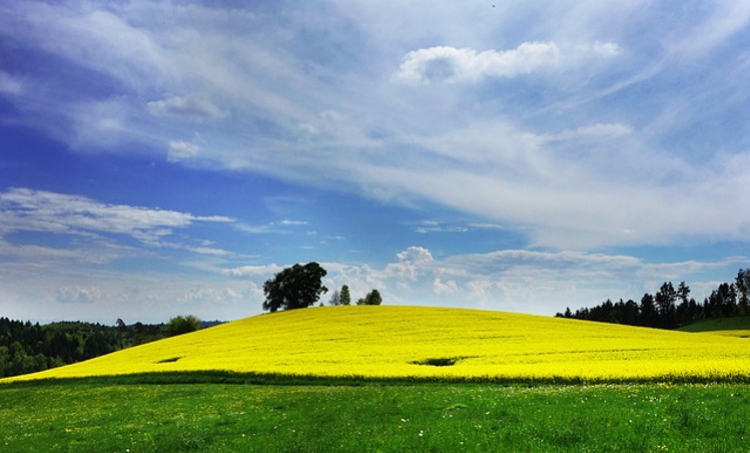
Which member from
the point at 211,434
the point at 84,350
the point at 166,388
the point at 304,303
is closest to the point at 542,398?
the point at 211,434

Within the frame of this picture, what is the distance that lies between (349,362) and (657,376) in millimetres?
18616

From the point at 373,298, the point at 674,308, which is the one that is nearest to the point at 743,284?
the point at 674,308

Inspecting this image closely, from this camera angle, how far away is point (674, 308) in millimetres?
157875

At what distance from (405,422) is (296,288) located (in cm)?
9382

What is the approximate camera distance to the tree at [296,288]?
108319mm

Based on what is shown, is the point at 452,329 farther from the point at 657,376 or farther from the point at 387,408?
the point at 387,408

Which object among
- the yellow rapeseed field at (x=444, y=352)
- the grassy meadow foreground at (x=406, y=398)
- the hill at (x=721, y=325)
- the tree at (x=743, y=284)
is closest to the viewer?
the grassy meadow foreground at (x=406, y=398)

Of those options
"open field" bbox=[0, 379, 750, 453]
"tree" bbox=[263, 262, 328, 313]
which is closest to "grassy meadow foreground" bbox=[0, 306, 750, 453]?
"open field" bbox=[0, 379, 750, 453]

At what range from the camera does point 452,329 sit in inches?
2003

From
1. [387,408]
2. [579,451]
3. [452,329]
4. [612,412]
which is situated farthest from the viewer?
[452,329]

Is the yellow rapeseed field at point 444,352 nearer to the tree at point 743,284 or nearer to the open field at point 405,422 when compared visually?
the open field at point 405,422

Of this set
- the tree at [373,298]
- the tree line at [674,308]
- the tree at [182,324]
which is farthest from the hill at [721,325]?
the tree at [182,324]

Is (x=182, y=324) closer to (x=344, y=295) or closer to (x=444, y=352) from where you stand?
(x=344, y=295)

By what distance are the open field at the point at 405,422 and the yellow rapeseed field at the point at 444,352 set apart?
5191 millimetres
